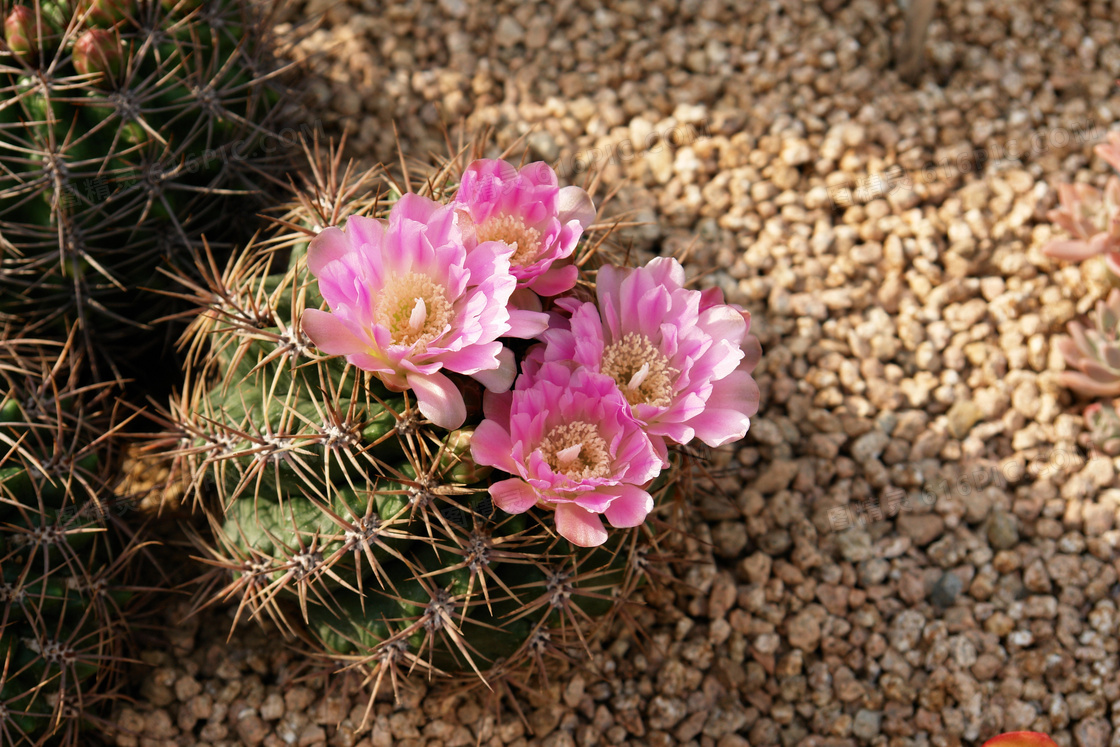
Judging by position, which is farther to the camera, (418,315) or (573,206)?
(573,206)

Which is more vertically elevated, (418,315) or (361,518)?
(418,315)

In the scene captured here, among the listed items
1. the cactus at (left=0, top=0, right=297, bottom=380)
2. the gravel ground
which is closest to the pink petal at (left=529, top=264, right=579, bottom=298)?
the gravel ground

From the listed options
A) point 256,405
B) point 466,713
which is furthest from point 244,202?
point 466,713

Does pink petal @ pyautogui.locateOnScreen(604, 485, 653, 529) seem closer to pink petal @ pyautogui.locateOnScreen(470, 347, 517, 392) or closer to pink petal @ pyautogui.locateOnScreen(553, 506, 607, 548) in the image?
pink petal @ pyautogui.locateOnScreen(553, 506, 607, 548)

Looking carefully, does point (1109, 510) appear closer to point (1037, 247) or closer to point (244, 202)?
point (1037, 247)

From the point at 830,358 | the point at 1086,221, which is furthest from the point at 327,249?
the point at 1086,221

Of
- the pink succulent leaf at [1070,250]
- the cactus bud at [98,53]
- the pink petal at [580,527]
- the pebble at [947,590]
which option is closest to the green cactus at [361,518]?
the pink petal at [580,527]

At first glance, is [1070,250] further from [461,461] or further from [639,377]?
[461,461]
